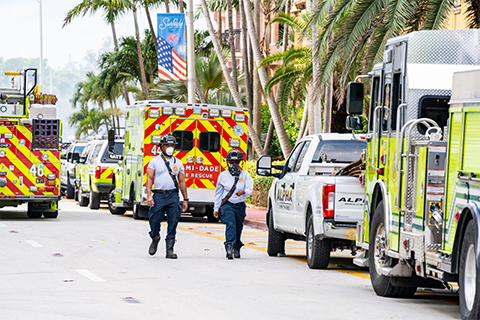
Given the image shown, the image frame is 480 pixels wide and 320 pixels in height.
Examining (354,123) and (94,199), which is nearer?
(354,123)

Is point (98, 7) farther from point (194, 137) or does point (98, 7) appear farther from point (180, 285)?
point (180, 285)

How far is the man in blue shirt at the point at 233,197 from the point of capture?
1425 cm

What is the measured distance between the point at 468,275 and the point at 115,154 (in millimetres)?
19829

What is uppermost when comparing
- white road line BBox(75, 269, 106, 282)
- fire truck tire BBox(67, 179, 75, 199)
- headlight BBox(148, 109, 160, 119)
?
headlight BBox(148, 109, 160, 119)

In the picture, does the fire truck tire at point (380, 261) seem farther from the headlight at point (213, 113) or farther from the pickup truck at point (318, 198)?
the headlight at point (213, 113)

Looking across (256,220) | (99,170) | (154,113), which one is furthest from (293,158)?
(99,170)

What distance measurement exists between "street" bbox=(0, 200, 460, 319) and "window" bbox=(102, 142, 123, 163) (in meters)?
9.10

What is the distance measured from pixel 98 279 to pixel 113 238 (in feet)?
20.3

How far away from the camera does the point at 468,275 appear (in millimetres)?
7969

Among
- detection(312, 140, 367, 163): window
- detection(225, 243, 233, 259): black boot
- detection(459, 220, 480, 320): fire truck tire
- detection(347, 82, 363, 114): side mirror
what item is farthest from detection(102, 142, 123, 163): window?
detection(459, 220, 480, 320): fire truck tire

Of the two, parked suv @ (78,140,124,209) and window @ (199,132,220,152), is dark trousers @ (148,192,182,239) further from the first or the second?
parked suv @ (78,140,124,209)

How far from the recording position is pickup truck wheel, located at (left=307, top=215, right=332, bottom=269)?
12.7 m

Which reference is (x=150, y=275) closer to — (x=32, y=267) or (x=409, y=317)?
(x=32, y=267)

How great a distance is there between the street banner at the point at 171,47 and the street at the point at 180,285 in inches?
452
